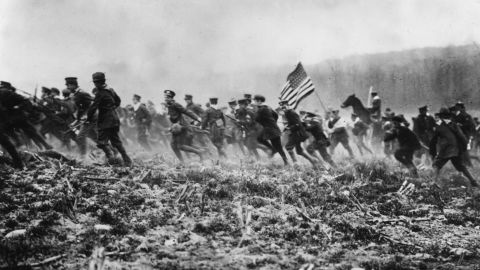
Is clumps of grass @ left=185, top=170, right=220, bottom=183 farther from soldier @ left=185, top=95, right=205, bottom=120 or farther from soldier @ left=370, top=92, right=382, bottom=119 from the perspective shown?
soldier @ left=370, top=92, right=382, bottom=119

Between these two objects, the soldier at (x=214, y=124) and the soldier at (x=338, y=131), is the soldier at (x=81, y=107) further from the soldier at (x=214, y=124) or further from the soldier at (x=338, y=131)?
the soldier at (x=338, y=131)

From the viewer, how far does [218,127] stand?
1384 centimetres

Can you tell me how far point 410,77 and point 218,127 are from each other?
742 inches

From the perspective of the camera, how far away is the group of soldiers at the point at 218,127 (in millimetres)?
9133

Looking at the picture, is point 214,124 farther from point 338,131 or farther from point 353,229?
point 353,229

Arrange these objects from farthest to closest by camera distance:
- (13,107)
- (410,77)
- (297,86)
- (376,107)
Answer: (410,77), (376,107), (297,86), (13,107)

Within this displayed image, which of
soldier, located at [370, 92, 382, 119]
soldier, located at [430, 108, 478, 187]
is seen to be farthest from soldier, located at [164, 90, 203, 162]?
soldier, located at [370, 92, 382, 119]

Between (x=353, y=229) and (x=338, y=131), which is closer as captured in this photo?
(x=353, y=229)

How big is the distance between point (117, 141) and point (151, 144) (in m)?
8.93

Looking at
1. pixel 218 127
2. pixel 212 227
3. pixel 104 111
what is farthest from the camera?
pixel 218 127

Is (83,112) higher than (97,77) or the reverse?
the reverse

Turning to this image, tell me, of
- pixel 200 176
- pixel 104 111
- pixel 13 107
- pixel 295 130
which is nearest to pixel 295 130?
pixel 295 130

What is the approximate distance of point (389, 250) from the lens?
558 centimetres

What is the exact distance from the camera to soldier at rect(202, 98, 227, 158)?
13454 mm
